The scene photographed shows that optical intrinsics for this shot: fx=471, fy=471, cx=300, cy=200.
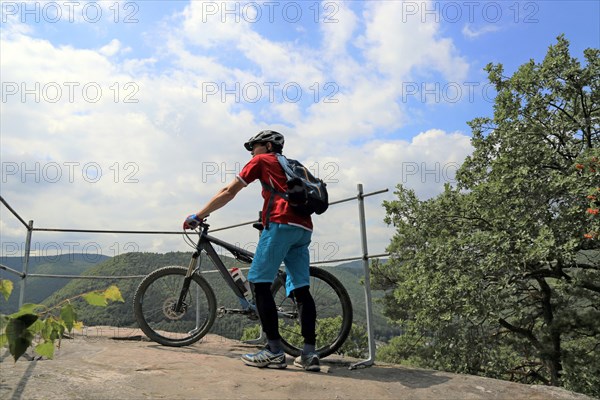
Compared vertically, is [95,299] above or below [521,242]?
below

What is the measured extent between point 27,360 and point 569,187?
41.1 feet

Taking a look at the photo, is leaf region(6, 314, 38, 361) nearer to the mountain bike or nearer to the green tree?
the mountain bike

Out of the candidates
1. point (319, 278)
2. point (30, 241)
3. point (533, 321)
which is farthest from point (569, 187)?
point (30, 241)

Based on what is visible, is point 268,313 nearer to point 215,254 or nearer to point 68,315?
point 215,254

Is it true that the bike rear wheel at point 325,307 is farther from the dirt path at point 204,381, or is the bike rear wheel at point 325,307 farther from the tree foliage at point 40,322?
the tree foliage at point 40,322

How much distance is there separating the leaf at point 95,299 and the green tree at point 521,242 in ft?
39.1

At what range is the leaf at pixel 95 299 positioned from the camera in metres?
1.57

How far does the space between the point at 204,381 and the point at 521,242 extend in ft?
36.8

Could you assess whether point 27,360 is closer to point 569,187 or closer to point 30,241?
point 30,241

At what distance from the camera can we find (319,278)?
4.63m

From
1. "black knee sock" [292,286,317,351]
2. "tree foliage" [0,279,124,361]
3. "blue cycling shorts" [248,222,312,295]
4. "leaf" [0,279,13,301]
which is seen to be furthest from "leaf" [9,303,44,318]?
"black knee sock" [292,286,317,351]

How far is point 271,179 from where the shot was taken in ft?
13.1

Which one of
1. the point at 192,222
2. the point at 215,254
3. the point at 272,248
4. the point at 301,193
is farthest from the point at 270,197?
the point at 215,254

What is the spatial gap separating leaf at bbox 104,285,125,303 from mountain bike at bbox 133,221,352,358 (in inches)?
118
